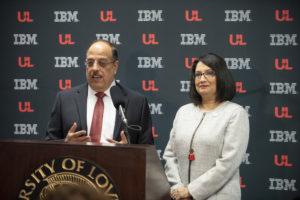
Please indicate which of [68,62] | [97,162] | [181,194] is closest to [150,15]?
[68,62]

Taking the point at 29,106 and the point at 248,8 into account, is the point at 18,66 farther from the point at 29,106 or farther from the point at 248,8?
the point at 248,8

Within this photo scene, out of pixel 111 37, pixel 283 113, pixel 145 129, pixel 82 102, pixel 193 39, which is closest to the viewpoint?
pixel 82 102

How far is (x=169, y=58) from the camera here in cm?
318

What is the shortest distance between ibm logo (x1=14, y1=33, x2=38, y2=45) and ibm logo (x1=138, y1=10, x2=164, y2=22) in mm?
1249

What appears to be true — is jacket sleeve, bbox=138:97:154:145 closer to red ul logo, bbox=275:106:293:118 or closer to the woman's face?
→ the woman's face

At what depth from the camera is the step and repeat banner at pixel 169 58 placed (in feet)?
9.96

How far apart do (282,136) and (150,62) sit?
162 centimetres

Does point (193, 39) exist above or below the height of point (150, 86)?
above

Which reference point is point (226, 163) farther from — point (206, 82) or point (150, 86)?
point (150, 86)

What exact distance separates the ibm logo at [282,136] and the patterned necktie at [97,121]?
1964mm

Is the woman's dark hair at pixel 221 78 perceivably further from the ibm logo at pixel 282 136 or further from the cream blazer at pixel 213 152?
the ibm logo at pixel 282 136

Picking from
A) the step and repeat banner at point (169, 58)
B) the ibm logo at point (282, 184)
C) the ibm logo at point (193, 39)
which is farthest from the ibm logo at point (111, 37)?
the ibm logo at point (282, 184)

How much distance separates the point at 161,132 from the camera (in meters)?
3.21

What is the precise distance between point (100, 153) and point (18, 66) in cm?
272
